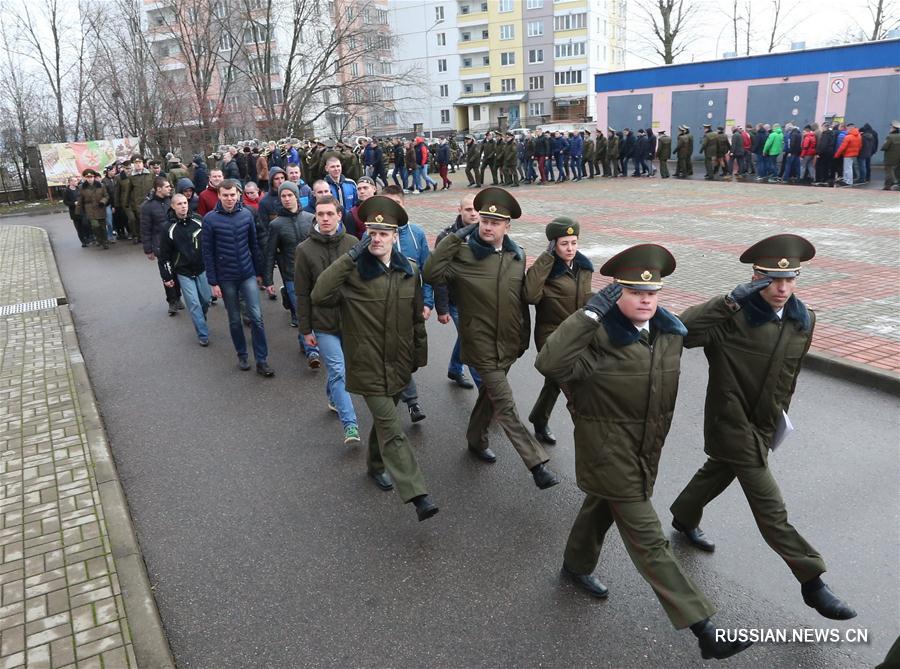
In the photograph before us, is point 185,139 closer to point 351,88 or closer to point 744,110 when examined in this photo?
point 351,88

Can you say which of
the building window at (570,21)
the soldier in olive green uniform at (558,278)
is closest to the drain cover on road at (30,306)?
the soldier in olive green uniform at (558,278)

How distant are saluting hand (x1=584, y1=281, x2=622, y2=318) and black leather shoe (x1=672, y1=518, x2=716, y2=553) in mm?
1818

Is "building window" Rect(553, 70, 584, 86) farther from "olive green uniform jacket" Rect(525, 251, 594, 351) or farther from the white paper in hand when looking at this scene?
the white paper in hand

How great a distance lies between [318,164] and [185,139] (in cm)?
1797

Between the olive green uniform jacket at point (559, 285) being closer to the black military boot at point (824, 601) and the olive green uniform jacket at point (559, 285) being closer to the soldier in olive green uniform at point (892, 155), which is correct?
the black military boot at point (824, 601)

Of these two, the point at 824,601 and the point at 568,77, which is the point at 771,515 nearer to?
the point at 824,601

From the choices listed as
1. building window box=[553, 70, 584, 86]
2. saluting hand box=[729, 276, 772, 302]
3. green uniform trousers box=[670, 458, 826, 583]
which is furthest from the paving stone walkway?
building window box=[553, 70, 584, 86]

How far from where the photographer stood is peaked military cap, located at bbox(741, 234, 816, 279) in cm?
340

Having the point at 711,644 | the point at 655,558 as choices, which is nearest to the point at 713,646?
the point at 711,644

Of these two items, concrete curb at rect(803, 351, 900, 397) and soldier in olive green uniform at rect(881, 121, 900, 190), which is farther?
soldier in olive green uniform at rect(881, 121, 900, 190)

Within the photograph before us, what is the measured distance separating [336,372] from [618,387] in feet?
10.4

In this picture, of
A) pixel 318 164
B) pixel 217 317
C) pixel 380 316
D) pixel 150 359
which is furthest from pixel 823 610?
pixel 318 164

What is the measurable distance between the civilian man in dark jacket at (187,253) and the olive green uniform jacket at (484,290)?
191 inches

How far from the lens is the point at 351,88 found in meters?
38.0
